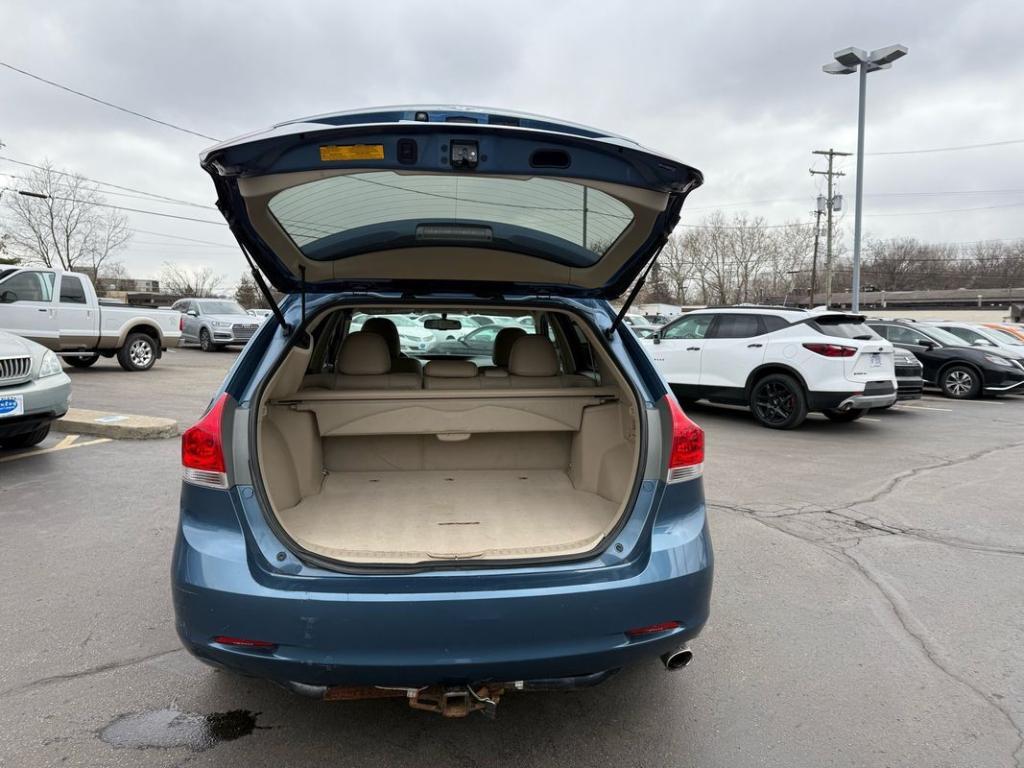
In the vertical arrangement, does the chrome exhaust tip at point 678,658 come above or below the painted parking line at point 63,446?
above

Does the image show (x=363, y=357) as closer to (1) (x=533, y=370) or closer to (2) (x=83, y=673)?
(1) (x=533, y=370)

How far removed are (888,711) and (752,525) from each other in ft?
7.09

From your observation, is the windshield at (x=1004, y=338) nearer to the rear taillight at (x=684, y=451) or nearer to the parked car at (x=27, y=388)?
the rear taillight at (x=684, y=451)

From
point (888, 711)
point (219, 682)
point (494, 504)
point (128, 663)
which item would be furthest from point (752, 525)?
point (128, 663)

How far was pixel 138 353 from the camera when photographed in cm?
1352

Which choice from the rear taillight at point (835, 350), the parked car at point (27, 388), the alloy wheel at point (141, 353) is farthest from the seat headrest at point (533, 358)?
the alloy wheel at point (141, 353)

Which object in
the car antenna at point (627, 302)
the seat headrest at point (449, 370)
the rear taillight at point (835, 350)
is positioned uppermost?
the car antenna at point (627, 302)

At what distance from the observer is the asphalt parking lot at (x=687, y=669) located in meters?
2.21

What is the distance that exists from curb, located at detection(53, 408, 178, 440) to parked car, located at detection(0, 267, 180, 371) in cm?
545

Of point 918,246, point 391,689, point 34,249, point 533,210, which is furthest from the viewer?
point 918,246

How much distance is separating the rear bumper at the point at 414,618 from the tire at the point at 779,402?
7.05 metres

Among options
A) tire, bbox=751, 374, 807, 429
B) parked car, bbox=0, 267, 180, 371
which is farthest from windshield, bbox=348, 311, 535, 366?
parked car, bbox=0, 267, 180, 371

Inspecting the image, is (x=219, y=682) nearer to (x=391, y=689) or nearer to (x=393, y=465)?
(x=391, y=689)

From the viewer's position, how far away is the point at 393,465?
12.0 ft
